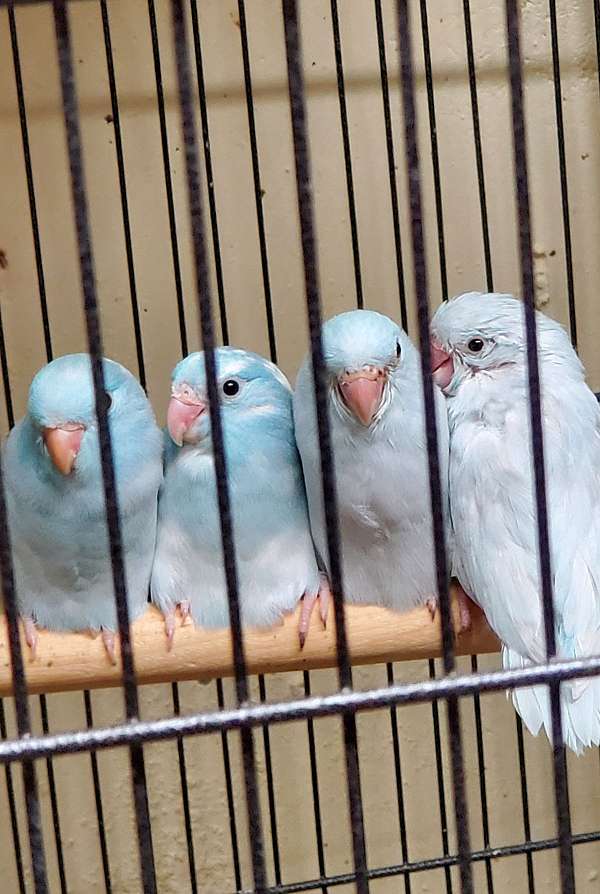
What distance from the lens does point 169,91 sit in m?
1.40

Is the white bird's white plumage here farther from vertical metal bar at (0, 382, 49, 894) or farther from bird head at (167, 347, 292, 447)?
vertical metal bar at (0, 382, 49, 894)

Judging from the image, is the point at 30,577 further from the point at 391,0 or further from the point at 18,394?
the point at 391,0

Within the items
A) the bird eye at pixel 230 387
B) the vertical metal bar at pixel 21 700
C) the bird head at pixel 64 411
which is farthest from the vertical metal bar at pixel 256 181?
the vertical metal bar at pixel 21 700

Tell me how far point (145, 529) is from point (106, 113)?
0.63 meters

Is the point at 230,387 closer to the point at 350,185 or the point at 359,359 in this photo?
the point at 359,359

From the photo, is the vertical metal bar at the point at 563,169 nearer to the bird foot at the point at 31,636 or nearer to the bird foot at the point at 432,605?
the bird foot at the point at 432,605

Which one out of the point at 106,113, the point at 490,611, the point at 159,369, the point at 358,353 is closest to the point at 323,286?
the point at 159,369

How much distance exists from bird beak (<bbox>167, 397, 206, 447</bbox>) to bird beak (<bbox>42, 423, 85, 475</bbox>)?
0.09 m

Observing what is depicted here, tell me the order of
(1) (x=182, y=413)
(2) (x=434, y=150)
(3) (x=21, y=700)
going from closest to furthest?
(3) (x=21, y=700) < (1) (x=182, y=413) < (2) (x=434, y=150)

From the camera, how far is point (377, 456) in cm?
100

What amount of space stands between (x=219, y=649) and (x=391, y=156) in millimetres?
656

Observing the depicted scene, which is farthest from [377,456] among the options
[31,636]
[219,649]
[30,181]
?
[30,181]

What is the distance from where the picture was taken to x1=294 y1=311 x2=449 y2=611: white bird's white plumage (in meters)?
1.00

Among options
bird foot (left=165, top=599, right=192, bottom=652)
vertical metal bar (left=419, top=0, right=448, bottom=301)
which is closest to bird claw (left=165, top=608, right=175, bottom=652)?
bird foot (left=165, top=599, right=192, bottom=652)
